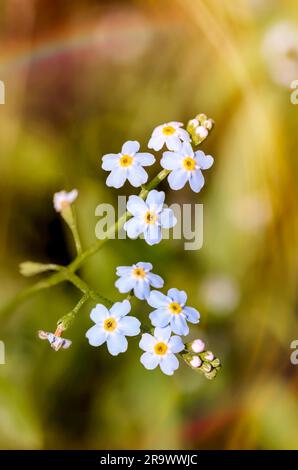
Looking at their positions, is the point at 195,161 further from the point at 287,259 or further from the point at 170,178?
the point at 287,259

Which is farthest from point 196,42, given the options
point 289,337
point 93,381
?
point 93,381

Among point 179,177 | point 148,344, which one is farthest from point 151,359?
point 179,177

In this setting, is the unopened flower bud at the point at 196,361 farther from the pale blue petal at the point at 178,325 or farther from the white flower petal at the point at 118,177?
the white flower petal at the point at 118,177

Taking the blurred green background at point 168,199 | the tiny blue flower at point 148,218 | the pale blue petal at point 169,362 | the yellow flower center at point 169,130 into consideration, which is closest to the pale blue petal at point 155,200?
the tiny blue flower at point 148,218

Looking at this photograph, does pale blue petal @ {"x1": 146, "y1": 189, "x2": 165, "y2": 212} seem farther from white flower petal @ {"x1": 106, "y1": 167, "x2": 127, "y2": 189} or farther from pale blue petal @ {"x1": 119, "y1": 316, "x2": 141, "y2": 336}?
pale blue petal @ {"x1": 119, "y1": 316, "x2": 141, "y2": 336}

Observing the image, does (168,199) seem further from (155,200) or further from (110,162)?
(155,200)

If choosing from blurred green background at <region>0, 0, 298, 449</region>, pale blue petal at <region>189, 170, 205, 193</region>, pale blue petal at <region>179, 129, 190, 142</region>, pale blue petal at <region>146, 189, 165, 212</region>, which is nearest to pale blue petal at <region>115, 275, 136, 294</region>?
pale blue petal at <region>146, 189, 165, 212</region>
